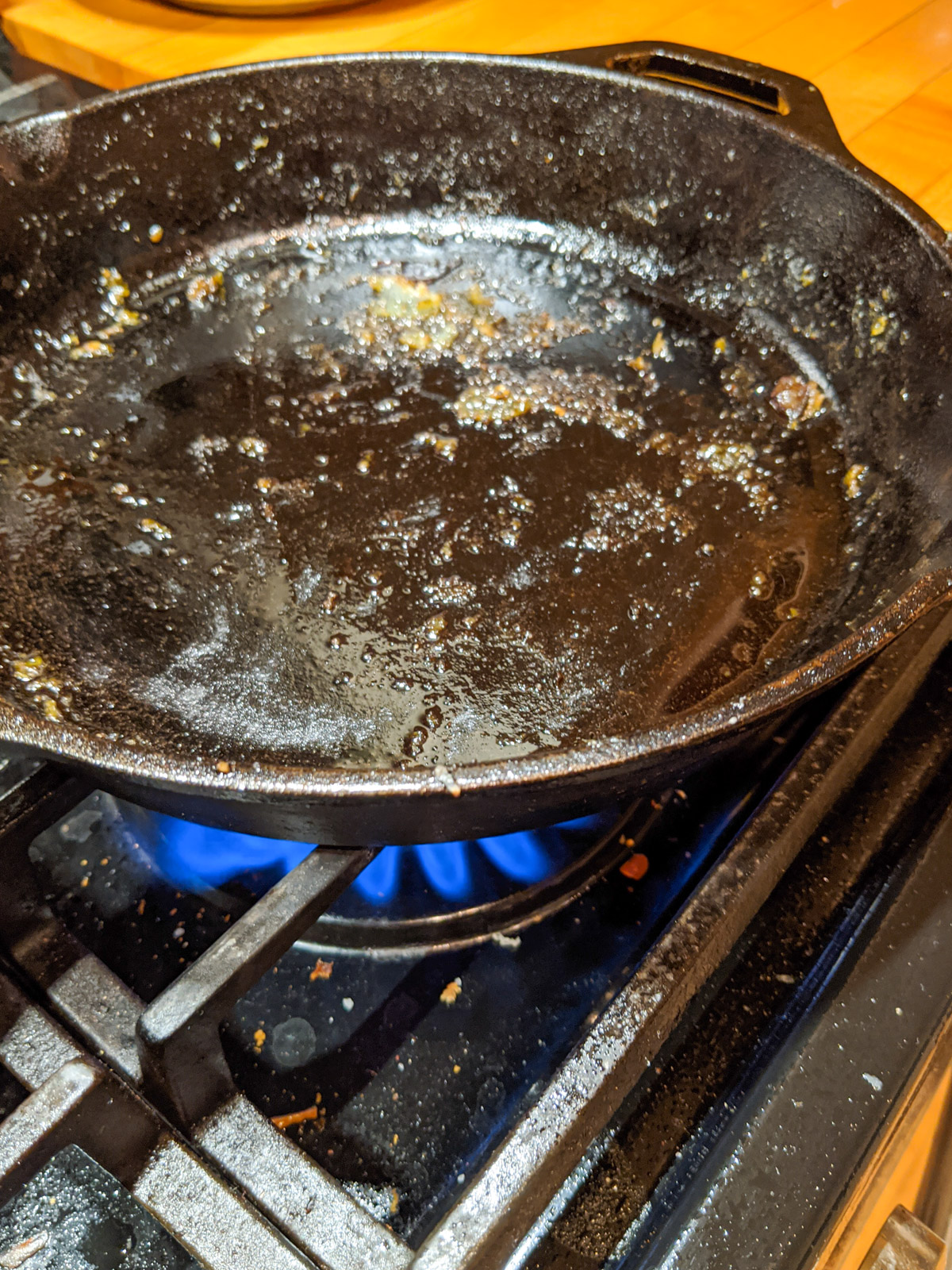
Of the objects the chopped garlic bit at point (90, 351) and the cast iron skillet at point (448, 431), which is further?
the chopped garlic bit at point (90, 351)

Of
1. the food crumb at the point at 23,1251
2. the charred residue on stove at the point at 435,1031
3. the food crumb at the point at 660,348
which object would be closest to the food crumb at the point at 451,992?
the charred residue on stove at the point at 435,1031

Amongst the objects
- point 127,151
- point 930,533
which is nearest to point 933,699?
point 930,533

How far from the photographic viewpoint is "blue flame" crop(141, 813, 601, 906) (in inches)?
24.6

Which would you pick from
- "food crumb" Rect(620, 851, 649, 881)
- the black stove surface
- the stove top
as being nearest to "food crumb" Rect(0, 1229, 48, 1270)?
the stove top

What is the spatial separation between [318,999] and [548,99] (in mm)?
935

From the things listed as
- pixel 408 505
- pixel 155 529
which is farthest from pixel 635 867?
pixel 155 529

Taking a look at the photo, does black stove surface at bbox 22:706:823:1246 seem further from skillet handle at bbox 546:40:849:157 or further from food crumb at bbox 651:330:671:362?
skillet handle at bbox 546:40:849:157

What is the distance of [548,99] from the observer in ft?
3.18

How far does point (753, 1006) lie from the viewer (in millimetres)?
537

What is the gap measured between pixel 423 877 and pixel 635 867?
0.51ft

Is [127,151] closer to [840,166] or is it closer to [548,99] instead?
[548,99]

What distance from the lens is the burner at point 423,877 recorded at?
2.02ft

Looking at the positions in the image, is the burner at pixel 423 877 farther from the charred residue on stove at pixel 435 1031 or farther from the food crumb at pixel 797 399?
the food crumb at pixel 797 399

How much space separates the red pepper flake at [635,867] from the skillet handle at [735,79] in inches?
26.8
